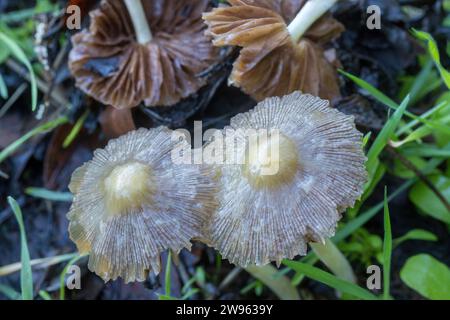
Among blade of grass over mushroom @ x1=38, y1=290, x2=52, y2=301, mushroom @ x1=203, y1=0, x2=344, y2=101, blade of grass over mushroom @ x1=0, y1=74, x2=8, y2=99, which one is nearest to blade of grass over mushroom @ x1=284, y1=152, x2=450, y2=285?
mushroom @ x1=203, y1=0, x2=344, y2=101

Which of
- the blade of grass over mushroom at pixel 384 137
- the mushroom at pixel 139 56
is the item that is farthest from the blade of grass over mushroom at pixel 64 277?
the blade of grass over mushroom at pixel 384 137

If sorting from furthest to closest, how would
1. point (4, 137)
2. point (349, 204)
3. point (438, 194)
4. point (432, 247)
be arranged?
1. point (4, 137)
2. point (432, 247)
3. point (438, 194)
4. point (349, 204)

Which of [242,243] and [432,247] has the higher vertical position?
[242,243]

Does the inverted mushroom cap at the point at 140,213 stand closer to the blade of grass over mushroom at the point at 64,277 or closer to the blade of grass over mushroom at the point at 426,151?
the blade of grass over mushroom at the point at 64,277

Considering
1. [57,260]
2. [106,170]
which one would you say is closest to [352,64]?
[106,170]

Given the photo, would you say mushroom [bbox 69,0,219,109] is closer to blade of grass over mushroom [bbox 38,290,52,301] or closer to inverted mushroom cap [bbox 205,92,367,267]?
inverted mushroom cap [bbox 205,92,367,267]
